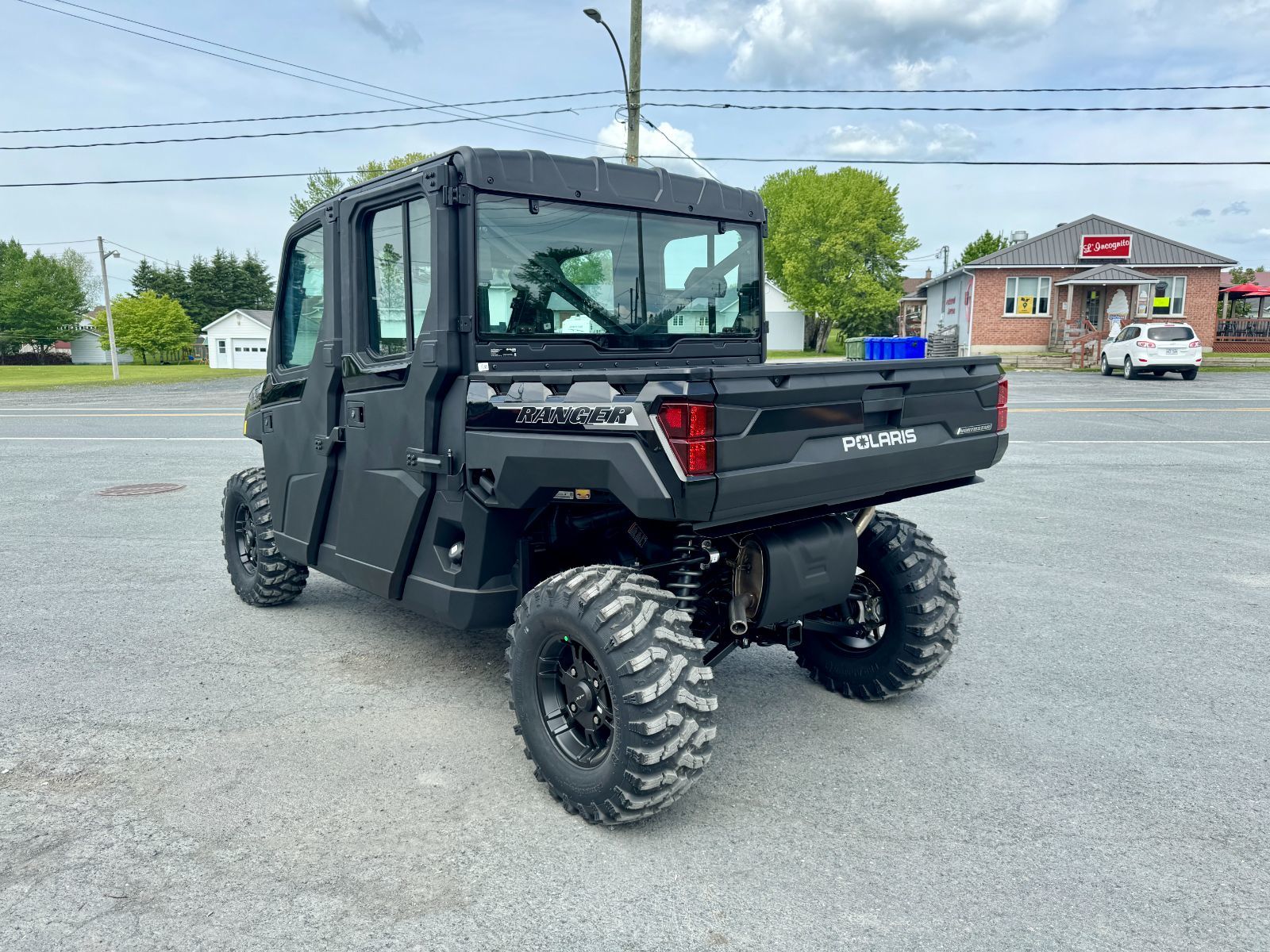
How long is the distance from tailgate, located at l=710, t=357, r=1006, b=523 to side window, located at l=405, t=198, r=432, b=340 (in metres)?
1.51

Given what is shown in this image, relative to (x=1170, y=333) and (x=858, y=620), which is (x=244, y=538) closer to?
(x=858, y=620)

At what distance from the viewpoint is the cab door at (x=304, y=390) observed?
14.9ft

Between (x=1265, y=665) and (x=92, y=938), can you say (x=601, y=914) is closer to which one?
(x=92, y=938)

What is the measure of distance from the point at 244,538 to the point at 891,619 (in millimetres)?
4075

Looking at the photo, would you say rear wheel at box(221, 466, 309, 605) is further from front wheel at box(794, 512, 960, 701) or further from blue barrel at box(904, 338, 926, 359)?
blue barrel at box(904, 338, 926, 359)

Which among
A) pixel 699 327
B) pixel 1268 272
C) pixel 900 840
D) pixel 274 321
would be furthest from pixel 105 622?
pixel 1268 272

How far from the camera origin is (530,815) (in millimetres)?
3352

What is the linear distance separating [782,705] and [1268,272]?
11972 centimetres

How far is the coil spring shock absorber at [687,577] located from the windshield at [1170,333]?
28661 mm

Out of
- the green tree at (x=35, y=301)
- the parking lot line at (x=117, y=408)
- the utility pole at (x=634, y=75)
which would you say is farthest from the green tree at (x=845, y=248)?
the green tree at (x=35, y=301)

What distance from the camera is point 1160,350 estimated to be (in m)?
27.7

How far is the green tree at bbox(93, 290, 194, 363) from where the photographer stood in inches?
3157

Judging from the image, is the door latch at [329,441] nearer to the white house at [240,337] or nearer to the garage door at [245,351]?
the white house at [240,337]

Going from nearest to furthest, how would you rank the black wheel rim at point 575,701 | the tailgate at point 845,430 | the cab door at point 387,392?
the tailgate at point 845,430, the black wheel rim at point 575,701, the cab door at point 387,392
